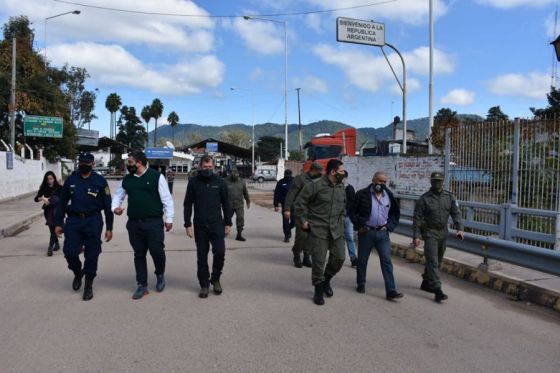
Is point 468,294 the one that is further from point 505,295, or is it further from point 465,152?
point 465,152

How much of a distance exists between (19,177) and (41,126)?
263 inches

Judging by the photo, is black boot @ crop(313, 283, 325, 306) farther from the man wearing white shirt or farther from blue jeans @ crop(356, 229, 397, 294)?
the man wearing white shirt

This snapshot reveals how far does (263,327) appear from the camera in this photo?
514 centimetres

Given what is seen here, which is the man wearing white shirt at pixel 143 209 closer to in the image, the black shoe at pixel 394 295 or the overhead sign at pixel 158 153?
the black shoe at pixel 394 295

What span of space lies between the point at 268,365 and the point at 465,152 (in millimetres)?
7876

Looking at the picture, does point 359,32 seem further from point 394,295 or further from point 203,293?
point 203,293

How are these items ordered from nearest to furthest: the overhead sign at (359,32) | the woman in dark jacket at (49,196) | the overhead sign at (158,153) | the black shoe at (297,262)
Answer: the black shoe at (297,262), the woman in dark jacket at (49,196), the overhead sign at (359,32), the overhead sign at (158,153)

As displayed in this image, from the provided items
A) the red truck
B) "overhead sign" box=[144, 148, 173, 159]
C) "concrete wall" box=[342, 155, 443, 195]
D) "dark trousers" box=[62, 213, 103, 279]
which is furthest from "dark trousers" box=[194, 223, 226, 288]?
"overhead sign" box=[144, 148, 173, 159]

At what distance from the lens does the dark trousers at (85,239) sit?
615cm

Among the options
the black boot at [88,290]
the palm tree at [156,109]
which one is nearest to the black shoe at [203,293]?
the black boot at [88,290]

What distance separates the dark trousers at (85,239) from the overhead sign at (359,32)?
41.2ft

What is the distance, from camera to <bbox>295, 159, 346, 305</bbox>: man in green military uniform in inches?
242

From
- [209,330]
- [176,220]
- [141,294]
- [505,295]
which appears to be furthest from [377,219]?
[176,220]

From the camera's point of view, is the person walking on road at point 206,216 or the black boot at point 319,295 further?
the person walking on road at point 206,216
